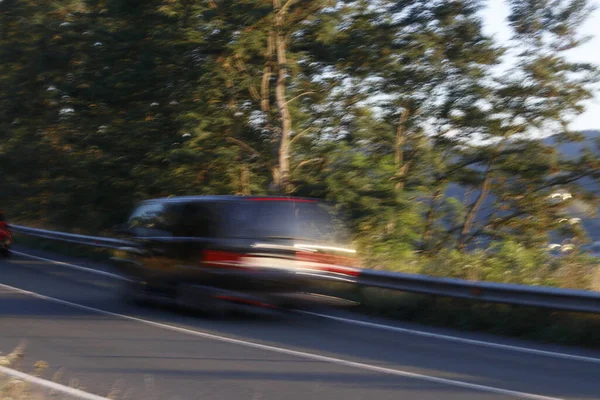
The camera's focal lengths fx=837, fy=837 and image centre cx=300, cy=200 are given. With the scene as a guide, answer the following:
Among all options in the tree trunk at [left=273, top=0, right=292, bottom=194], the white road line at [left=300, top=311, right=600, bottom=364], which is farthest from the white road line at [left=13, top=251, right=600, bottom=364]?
the tree trunk at [left=273, top=0, right=292, bottom=194]

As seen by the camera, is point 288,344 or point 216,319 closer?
point 288,344

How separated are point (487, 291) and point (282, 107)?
1305cm

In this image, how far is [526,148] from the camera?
1032 inches

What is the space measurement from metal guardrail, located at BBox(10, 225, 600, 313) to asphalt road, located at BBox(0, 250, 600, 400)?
703 mm

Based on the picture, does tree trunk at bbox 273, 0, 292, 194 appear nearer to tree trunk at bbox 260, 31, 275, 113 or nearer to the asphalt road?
tree trunk at bbox 260, 31, 275, 113

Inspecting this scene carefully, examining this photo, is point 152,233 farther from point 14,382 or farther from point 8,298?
point 14,382

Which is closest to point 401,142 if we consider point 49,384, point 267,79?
point 267,79

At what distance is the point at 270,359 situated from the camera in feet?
28.9

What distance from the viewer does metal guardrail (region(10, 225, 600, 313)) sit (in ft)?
33.4

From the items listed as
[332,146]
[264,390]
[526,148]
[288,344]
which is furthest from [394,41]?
[264,390]

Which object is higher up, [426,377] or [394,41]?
[394,41]

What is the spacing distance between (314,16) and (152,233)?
1253 centimetres

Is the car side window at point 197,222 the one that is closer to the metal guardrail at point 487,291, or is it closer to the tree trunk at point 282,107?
the metal guardrail at point 487,291

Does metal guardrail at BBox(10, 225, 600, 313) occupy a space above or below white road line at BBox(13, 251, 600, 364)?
above
